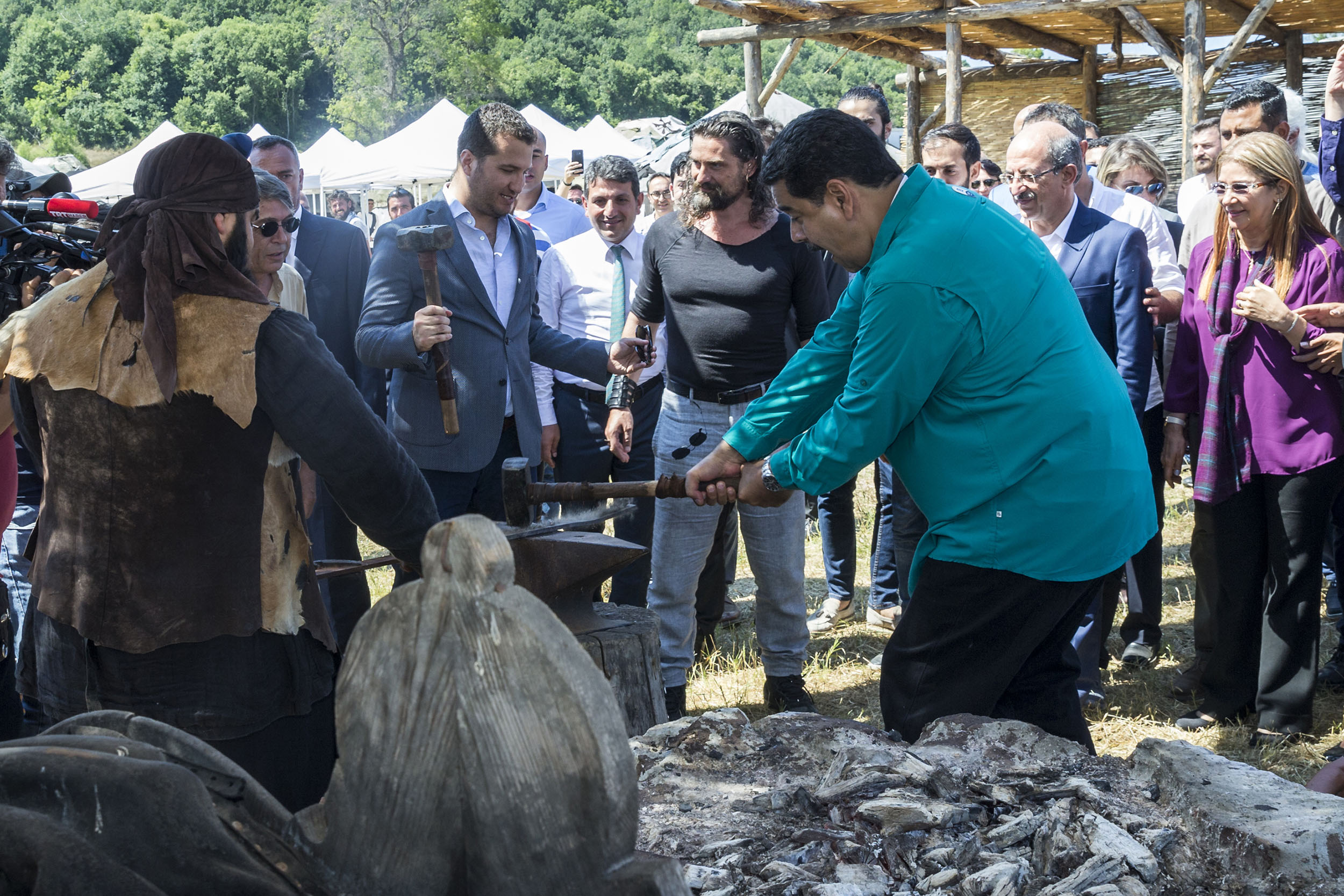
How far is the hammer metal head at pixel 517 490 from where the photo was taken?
3.07 meters

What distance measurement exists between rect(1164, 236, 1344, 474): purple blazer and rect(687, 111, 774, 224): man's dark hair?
161cm

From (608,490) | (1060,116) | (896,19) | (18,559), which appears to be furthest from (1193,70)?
(18,559)

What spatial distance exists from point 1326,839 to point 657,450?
2.73 m

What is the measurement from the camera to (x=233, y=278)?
81.0 inches

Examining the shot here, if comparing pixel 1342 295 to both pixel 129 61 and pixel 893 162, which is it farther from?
pixel 129 61

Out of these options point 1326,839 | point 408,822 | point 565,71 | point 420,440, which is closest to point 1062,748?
point 1326,839

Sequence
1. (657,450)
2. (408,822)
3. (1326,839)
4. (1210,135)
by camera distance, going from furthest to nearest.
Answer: (1210,135) < (657,450) < (1326,839) < (408,822)

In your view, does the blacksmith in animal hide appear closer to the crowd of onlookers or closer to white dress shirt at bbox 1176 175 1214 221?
the crowd of onlookers

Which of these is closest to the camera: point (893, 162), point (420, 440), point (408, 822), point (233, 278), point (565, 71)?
point (408, 822)

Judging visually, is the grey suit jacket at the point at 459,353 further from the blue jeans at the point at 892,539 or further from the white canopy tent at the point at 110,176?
the white canopy tent at the point at 110,176

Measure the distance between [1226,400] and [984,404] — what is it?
1.73 m

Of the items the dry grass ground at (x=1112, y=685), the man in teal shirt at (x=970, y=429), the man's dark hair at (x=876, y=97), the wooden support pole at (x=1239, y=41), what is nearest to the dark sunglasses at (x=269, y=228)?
the man in teal shirt at (x=970, y=429)

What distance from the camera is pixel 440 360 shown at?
12.0 ft

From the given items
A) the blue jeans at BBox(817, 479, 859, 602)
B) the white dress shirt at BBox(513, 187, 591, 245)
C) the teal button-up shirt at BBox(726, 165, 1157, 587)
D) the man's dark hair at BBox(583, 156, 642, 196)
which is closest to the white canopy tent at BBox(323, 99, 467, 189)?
the white dress shirt at BBox(513, 187, 591, 245)
